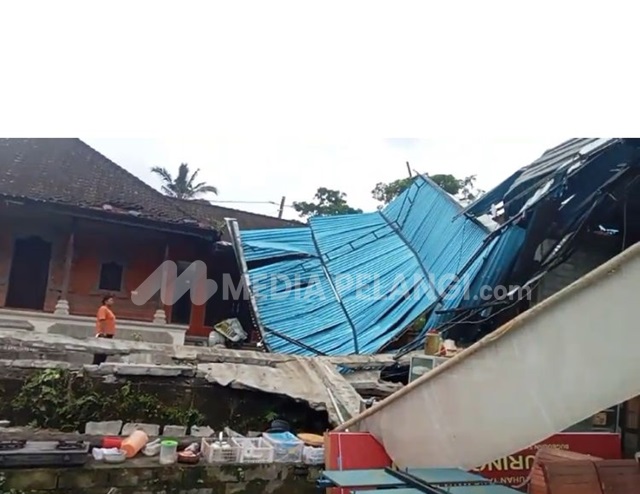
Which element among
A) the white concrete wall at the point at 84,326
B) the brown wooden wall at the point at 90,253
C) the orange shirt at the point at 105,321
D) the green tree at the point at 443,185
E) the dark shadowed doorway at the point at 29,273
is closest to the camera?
the orange shirt at the point at 105,321

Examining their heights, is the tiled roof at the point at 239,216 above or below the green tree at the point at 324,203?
below

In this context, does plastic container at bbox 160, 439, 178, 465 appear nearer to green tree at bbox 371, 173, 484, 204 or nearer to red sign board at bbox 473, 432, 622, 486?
red sign board at bbox 473, 432, 622, 486

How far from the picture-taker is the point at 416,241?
845 cm

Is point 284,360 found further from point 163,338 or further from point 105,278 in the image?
point 105,278

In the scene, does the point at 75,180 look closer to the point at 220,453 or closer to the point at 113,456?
the point at 113,456

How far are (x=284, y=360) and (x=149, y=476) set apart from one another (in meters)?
1.91

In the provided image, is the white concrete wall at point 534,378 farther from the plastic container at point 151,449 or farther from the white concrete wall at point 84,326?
the white concrete wall at point 84,326

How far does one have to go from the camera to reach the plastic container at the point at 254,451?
10.6 feet

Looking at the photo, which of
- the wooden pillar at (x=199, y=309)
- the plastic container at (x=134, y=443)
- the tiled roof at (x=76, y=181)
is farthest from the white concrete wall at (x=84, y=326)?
the plastic container at (x=134, y=443)

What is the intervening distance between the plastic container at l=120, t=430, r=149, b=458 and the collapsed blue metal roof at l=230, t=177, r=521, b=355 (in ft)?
11.1

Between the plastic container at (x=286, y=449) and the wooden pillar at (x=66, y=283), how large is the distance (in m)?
7.29

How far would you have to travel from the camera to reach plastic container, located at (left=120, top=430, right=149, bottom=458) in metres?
3.15

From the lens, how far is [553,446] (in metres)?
3.54

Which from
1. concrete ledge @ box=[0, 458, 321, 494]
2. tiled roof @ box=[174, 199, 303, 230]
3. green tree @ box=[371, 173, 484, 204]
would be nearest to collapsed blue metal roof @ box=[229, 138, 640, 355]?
concrete ledge @ box=[0, 458, 321, 494]
